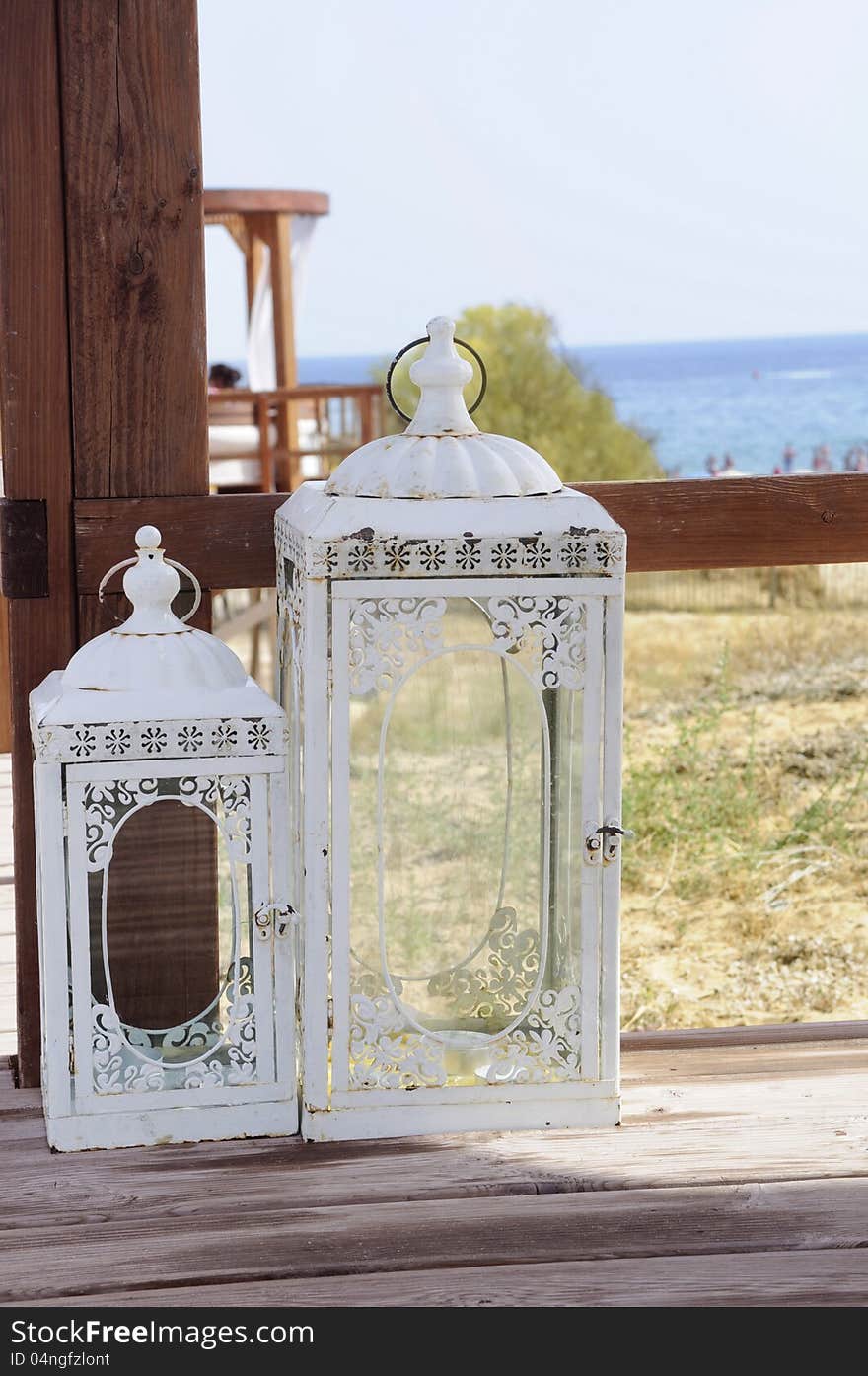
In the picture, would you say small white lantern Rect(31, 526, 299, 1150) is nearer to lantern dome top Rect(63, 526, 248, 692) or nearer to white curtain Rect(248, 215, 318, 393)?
lantern dome top Rect(63, 526, 248, 692)

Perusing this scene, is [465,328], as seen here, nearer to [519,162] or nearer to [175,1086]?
[175,1086]

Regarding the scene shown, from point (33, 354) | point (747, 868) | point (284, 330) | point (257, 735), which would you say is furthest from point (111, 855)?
point (284, 330)

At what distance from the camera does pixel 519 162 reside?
51.8 m

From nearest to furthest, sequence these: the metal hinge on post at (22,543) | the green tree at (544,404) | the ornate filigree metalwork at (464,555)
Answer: the ornate filigree metalwork at (464,555) < the metal hinge on post at (22,543) < the green tree at (544,404)

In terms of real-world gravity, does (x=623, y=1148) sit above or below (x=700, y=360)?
below

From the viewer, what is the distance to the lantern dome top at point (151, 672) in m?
1.77

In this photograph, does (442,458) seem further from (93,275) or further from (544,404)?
(544,404)

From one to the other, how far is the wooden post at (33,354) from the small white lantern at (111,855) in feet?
0.37

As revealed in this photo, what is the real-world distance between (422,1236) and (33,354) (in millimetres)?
1188

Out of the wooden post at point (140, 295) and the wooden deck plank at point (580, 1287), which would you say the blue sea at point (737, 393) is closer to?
the wooden post at point (140, 295)

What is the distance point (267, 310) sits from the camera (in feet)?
Result: 27.7

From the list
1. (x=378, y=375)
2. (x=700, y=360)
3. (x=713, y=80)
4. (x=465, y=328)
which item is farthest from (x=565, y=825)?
(x=700, y=360)

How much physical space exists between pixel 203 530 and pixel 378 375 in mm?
16126

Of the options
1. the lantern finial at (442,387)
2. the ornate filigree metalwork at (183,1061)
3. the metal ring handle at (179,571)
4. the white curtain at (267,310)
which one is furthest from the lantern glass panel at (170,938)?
the white curtain at (267,310)
